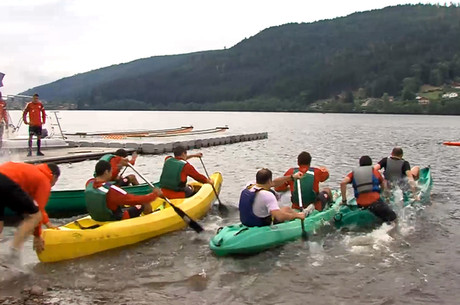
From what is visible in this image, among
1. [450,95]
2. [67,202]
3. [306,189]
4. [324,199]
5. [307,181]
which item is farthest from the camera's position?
[450,95]

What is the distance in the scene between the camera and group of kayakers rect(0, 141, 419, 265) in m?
7.14

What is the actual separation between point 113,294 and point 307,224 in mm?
4391

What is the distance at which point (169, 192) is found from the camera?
12.3 metres

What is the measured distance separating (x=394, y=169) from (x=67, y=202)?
8.73m

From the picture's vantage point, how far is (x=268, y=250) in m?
9.54

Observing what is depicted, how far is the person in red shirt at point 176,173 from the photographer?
12.0 meters

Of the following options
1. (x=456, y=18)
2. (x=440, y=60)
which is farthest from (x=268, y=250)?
(x=456, y=18)

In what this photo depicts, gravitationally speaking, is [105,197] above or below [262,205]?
above

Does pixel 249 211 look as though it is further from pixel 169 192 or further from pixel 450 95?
pixel 450 95

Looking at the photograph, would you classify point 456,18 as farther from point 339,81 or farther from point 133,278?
point 133,278

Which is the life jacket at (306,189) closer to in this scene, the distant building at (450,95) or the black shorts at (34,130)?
the black shorts at (34,130)

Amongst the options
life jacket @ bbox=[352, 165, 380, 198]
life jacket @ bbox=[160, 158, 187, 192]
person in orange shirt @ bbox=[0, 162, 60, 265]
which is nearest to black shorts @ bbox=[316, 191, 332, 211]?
life jacket @ bbox=[352, 165, 380, 198]

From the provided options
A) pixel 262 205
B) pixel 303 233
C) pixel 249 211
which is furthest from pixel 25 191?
pixel 303 233

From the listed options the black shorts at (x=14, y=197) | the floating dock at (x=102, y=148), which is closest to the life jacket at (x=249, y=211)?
the black shorts at (x=14, y=197)
